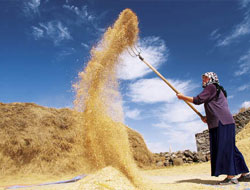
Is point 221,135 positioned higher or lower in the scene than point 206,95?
lower

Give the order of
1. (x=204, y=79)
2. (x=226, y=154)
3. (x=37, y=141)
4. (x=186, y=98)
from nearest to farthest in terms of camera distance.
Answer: (x=226, y=154)
(x=186, y=98)
(x=204, y=79)
(x=37, y=141)

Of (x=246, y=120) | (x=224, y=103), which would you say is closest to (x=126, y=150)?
(x=224, y=103)

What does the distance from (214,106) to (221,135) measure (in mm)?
451

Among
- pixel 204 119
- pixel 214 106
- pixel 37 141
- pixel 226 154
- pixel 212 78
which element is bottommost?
pixel 226 154

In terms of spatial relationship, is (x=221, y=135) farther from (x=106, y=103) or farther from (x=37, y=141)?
(x=37, y=141)

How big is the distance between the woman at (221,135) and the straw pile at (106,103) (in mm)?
1246

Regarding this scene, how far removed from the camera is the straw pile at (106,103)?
3646 millimetres

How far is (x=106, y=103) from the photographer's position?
12.9ft

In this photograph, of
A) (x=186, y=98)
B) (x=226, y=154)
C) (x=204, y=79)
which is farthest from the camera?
(x=204, y=79)

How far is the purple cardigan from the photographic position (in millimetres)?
3453

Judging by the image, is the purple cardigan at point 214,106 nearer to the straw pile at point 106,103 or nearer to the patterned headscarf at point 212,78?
the patterned headscarf at point 212,78

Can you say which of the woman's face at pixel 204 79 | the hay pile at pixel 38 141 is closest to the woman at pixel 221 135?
the woman's face at pixel 204 79

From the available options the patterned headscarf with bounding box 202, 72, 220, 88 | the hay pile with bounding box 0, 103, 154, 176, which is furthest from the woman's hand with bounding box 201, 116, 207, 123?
the hay pile with bounding box 0, 103, 154, 176

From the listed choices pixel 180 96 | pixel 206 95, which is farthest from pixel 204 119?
pixel 180 96
